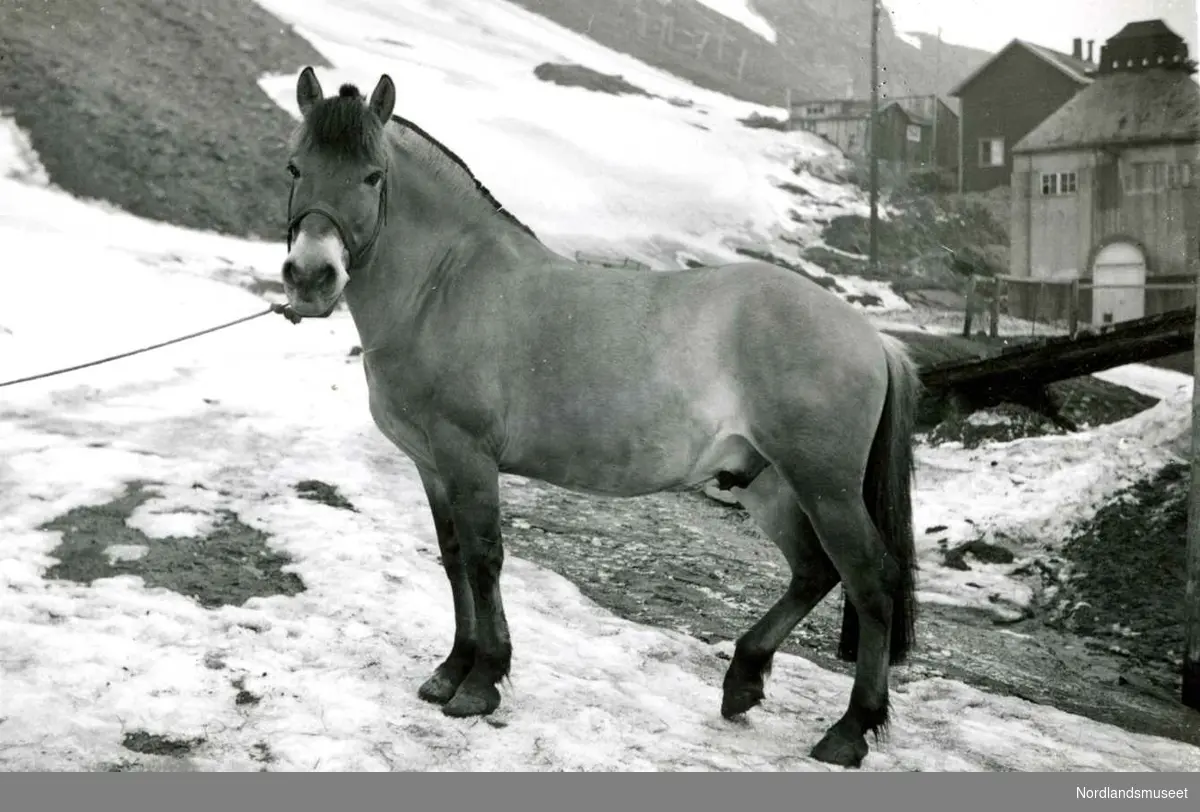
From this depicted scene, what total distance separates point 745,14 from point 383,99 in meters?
1.96

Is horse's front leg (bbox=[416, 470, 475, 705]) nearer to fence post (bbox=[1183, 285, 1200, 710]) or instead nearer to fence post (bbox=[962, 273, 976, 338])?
fence post (bbox=[962, 273, 976, 338])

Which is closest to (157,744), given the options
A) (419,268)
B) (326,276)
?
(326,276)

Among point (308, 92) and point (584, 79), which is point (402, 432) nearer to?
point (308, 92)

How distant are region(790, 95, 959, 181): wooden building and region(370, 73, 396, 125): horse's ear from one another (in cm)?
183

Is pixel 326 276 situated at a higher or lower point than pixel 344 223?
lower

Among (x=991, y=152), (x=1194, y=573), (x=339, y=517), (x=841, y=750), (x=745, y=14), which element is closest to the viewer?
(x=841, y=750)

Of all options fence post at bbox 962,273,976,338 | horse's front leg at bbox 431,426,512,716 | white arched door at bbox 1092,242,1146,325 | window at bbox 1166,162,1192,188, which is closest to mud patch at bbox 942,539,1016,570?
fence post at bbox 962,273,976,338

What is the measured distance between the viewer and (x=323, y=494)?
3320 mm

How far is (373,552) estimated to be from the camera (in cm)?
317

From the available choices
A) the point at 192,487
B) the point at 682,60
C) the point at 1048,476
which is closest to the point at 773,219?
the point at 682,60

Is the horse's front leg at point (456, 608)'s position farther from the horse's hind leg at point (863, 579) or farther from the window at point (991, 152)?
the window at point (991, 152)

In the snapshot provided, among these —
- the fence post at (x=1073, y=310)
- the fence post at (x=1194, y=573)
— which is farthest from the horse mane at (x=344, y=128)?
the fence post at (x=1194, y=573)

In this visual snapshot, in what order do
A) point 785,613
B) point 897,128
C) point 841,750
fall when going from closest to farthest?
point 841,750 → point 785,613 → point 897,128

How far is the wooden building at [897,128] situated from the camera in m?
3.57
